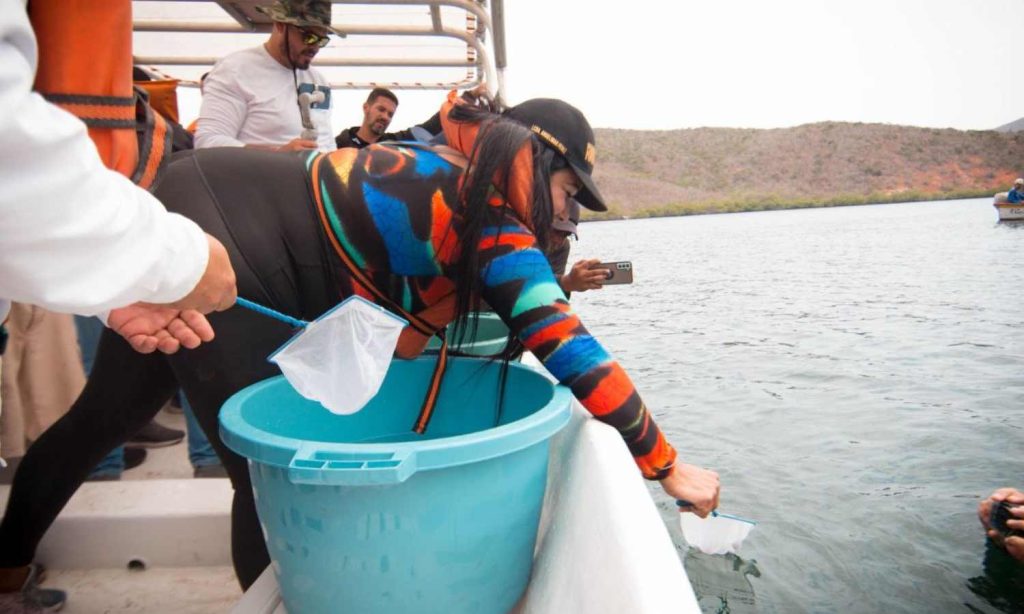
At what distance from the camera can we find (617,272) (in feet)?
9.21

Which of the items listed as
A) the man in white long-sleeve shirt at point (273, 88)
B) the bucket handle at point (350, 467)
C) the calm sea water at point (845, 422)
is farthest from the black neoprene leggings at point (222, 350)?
the calm sea water at point (845, 422)

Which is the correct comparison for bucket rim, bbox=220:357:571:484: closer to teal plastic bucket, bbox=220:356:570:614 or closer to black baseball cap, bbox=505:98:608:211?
teal plastic bucket, bbox=220:356:570:614

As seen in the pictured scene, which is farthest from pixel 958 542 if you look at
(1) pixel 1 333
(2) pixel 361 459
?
(1) pixel 1 333

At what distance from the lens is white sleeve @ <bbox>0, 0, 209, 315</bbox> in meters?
0.48

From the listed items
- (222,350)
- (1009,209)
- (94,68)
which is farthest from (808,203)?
(94,68)

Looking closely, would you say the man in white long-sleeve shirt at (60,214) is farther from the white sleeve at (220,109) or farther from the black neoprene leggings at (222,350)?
the white sleeve at (220,109)

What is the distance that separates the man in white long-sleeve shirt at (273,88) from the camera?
91.6 inches

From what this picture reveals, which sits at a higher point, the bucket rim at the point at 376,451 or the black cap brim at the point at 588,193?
the black cap brim at the point at 588,193

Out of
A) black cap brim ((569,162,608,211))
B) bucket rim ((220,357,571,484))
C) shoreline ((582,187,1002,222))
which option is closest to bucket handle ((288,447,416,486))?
bucket rim ((220,357,571,484))

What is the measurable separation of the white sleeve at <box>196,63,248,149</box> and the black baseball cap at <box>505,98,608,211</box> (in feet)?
4.61

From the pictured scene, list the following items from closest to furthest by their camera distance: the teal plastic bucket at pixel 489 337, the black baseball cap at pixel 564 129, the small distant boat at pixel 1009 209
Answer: the black baseball cap at pixel 564 129 → the teal plastic bucket at pixel 489 337 → the small distant boat at pixel 1009 209

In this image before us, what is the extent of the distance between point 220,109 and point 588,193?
1.62 metres

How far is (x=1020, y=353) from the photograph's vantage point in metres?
5.57

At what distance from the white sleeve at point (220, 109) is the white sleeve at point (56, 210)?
6.35 ft
